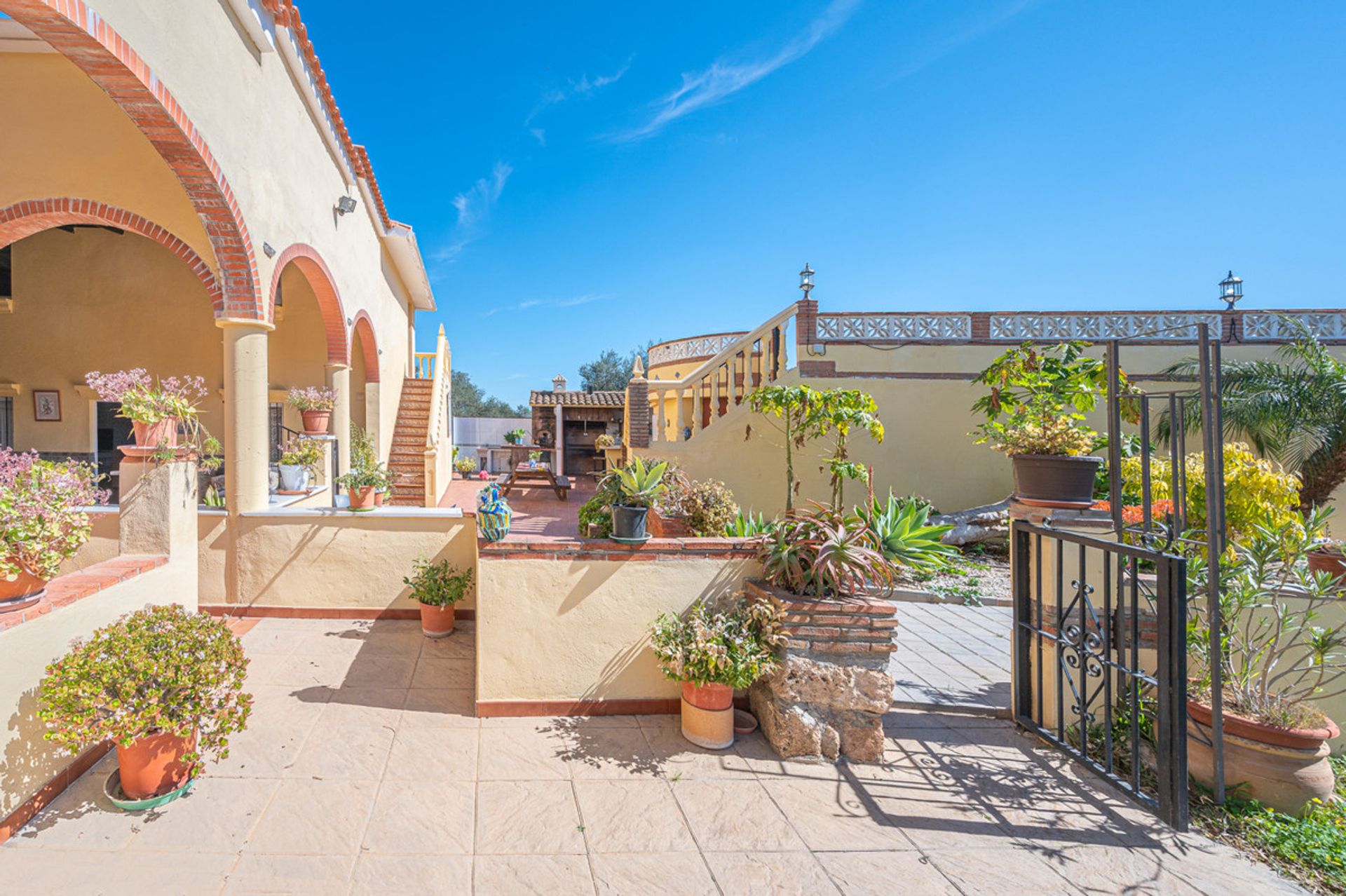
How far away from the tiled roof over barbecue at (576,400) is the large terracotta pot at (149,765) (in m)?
14.5

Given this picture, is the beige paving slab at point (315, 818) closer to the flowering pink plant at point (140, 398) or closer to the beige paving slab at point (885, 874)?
the beige paving slab at point (885, 874)

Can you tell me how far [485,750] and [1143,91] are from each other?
8.70m

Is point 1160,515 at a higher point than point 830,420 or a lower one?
lower

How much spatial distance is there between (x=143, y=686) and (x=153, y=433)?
7.18 feet

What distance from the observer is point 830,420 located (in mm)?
6867

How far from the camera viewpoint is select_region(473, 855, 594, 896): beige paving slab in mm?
1940

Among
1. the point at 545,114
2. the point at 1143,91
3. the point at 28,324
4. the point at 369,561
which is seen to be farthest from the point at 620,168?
the point at 28,324

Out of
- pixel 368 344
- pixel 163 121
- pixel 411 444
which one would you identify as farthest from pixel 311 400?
pixel 163 121

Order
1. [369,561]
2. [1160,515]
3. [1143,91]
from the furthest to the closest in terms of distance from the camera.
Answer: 1. [1143,91]
2. [369,561]
3. [1160,515]

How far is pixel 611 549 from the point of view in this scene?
126 inches

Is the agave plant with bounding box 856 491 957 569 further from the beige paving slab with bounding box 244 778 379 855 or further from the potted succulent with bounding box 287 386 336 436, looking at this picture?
the potted succulent with bounding box 287 386 336 436

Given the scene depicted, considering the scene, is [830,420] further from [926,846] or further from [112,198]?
[112,198]

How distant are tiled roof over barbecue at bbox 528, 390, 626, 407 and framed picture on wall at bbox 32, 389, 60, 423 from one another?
Result: 10345mm

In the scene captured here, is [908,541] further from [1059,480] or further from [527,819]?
[527,819]
